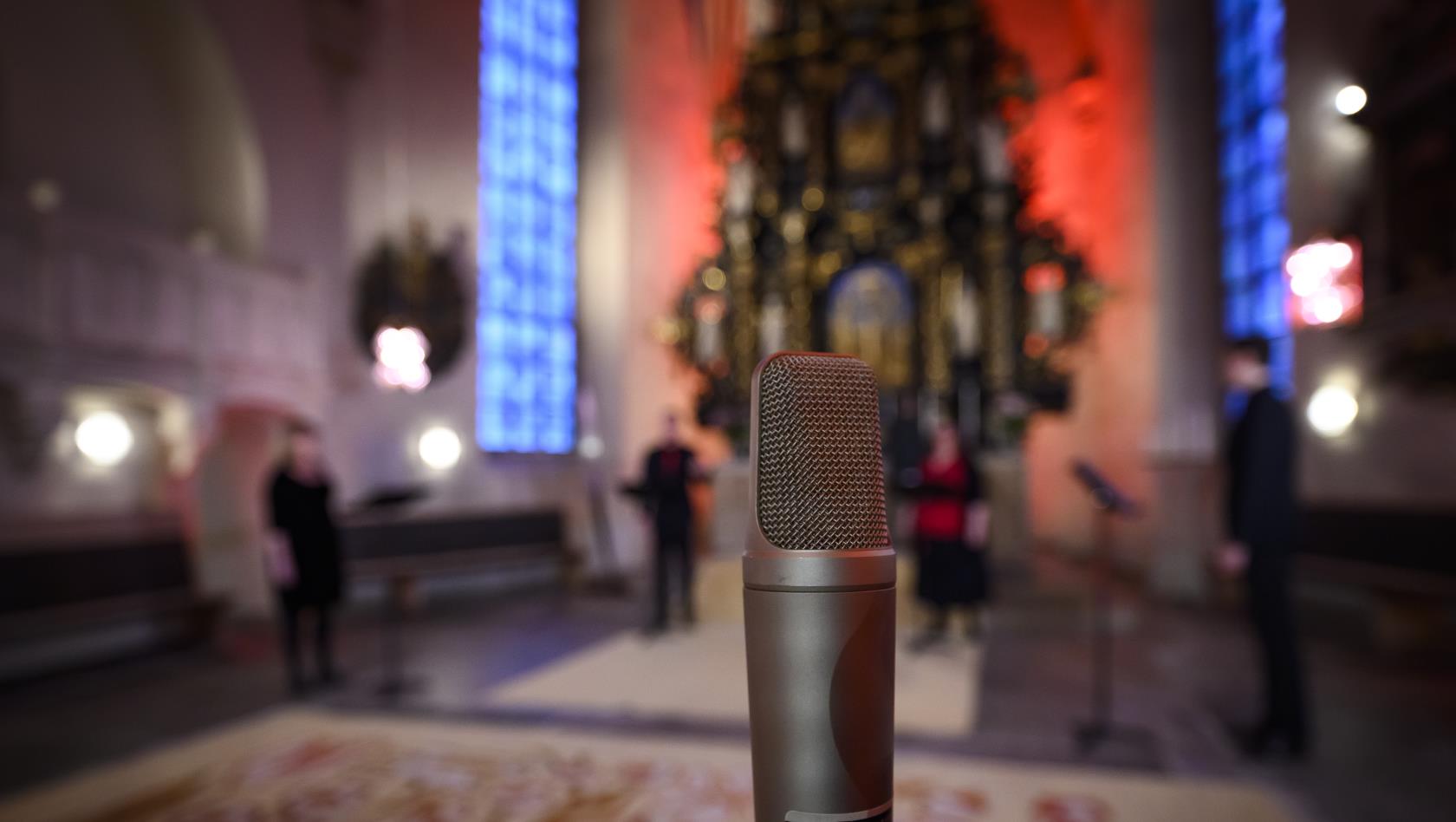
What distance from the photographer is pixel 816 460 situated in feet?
3.93

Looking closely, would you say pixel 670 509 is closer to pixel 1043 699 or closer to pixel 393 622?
pixel 393 622

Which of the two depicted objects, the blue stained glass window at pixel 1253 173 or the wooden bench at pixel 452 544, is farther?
the blue stained glass window at pixel 1253 173

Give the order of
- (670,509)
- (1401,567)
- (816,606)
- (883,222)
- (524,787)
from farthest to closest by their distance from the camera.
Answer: (883,222), (670,509), (1401,567), (524,787), (816,606)

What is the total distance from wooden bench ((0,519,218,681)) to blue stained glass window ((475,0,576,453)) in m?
4.13

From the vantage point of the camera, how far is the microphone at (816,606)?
1067 millimetres

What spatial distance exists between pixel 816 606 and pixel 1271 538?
377cm

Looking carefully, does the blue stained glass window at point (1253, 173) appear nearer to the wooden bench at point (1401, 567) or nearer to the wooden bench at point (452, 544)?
the wooden bench at point (1401, 567)

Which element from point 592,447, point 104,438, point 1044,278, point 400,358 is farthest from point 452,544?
point 1044,278

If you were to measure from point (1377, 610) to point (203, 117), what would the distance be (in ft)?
34.4

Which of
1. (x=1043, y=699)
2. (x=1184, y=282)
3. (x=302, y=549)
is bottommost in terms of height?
(x=1043, y=699)

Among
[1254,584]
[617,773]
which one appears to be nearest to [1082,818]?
[1254,584]

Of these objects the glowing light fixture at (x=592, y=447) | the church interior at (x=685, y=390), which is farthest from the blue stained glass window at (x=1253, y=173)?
the glowing light fixture at (x=592, y=447)

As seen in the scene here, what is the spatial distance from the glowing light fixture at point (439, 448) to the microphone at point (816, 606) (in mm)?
9401

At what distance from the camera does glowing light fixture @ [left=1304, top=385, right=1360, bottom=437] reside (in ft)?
23.5
